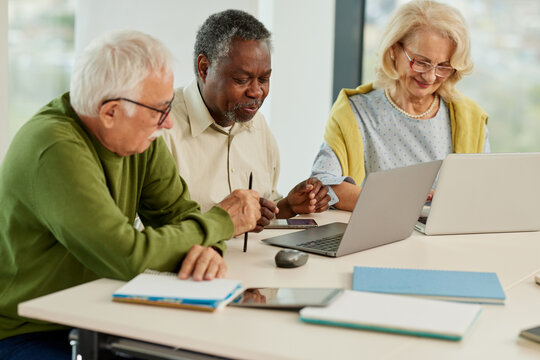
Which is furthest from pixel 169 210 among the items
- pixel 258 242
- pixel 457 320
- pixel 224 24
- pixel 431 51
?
pixel 431 51

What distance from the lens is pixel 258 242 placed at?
206 centimetres

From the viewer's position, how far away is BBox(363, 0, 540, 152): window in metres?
4.07

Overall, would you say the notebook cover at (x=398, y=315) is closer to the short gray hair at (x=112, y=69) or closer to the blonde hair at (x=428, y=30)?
the short gray hair at (x=112, y=69)

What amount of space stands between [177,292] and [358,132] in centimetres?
164

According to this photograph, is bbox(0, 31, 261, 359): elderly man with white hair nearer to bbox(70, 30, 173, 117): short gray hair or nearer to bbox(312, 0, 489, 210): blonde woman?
bbox(70, 30, 173, 117): short gray hair

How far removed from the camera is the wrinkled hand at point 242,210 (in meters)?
1.90

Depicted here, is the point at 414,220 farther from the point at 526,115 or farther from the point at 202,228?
the point at 526,115

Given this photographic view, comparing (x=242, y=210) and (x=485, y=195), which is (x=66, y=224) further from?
(x=485, y=195)

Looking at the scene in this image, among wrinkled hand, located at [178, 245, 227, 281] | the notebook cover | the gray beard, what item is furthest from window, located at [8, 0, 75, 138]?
the notebook cover

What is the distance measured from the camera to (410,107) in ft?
9.93

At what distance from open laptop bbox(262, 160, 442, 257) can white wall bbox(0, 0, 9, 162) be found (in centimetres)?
136

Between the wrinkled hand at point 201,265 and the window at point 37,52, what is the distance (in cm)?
181

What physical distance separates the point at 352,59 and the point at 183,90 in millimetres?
2210

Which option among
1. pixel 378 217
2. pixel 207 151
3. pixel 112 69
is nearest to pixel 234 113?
pixel 207 151
